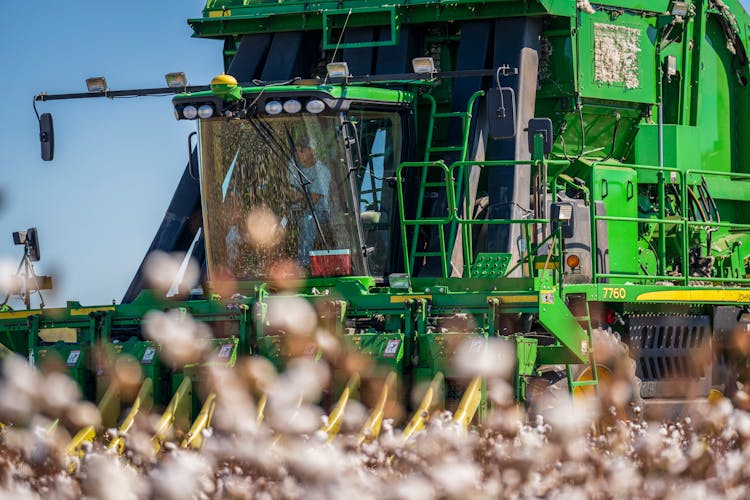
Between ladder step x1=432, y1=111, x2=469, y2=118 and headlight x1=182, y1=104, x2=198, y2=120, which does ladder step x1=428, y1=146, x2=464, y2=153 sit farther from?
headlight x1=182, y1=104, x2=198, y2=120

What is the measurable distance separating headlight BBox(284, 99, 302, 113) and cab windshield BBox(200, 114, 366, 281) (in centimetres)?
13

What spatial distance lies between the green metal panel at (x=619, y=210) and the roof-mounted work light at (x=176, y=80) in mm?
3558

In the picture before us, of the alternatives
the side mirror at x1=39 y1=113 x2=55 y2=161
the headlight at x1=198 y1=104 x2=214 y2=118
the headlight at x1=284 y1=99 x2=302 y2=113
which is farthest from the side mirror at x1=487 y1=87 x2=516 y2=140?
the side mirror at x1=39 y1=113 x2=55 y2=161

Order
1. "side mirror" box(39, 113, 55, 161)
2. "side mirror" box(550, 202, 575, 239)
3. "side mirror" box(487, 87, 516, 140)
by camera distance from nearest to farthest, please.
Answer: "side mirror" box(487, 87, 516, 140) < "side mirror" box(550, 202, 575, 239) < "side mirror" box(39, 113, 55, 161)

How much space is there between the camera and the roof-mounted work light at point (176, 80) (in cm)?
1159

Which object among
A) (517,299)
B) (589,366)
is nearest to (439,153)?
(517,299)

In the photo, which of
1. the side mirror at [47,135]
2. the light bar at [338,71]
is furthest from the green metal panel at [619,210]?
the side mirror at [47,135]

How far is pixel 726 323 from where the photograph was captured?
12.3 meters

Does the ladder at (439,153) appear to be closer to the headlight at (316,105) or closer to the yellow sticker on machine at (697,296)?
the headlight at (316,105)

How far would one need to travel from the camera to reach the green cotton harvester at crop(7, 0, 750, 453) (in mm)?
10195

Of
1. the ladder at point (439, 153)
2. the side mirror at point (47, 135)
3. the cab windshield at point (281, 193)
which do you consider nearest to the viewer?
the cab windshield at point (281, 193)

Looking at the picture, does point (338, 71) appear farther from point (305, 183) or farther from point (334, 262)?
point (334, 262)

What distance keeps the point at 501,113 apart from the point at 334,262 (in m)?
1.92

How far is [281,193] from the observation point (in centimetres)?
1105
